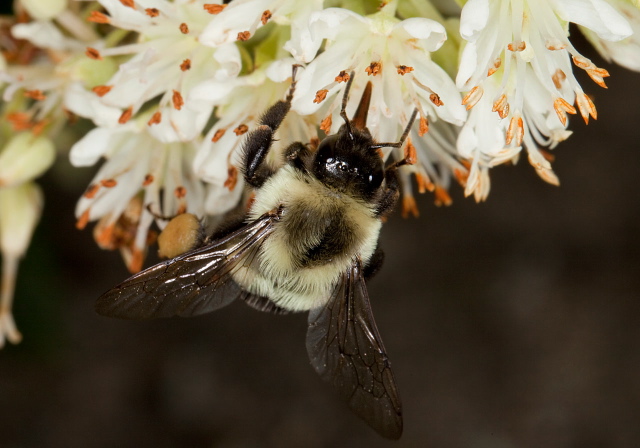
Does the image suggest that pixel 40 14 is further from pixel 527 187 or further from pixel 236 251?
pixel 527 187

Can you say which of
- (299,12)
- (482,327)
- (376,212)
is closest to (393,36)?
(299,12)

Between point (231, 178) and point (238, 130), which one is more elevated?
point (238, 130)

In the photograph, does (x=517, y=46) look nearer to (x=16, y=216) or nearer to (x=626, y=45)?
(x=626, y=45)

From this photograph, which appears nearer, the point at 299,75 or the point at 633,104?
the point at 299,75

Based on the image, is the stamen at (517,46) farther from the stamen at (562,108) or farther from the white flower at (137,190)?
the white flower at (137,190)

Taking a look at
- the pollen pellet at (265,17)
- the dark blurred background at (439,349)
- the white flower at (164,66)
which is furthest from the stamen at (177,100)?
the dark blurred background at (439,349)

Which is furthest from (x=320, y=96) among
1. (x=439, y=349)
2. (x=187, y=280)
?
(x=439, y=349)
